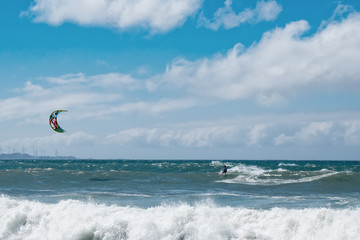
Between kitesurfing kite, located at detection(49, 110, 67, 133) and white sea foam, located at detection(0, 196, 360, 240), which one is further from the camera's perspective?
kitesurfing kite, located at detection(49, 110, 67, 133)

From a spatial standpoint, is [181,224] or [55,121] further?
[55,121]

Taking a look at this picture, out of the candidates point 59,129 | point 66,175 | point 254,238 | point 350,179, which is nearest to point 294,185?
point 350,179

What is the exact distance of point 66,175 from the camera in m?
33.4

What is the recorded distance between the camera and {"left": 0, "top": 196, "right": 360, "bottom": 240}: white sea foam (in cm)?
997

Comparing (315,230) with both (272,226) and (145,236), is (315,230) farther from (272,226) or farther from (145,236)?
(145,236)

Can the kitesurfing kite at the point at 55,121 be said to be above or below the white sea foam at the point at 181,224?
above

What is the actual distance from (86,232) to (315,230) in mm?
5937

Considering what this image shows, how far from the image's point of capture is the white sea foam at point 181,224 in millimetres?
9969

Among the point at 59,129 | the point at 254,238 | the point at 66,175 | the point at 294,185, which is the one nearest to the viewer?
the point at 254,238

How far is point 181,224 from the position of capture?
10.6m

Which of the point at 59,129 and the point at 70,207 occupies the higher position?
the point at 59,129

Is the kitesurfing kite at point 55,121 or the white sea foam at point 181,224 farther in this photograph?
the kitesurfing kite at point 55,121

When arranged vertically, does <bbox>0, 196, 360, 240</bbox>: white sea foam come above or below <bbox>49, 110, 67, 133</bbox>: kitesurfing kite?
below

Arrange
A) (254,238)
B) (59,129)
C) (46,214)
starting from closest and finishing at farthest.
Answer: (254,238)
(46,214)
(59,129)
